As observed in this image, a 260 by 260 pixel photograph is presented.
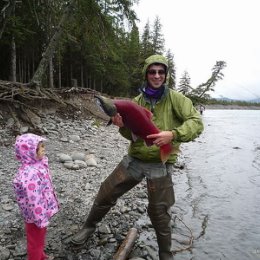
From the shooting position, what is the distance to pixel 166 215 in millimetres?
4480

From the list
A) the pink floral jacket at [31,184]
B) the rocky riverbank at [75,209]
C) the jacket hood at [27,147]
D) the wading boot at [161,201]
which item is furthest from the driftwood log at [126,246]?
the jacket hood at [27,147]

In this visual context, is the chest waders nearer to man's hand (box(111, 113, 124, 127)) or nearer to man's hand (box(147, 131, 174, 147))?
man's hand (box(147, 131, 174, 147))

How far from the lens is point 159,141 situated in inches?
153

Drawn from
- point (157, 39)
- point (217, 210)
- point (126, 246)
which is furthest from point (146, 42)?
point (126, 246)

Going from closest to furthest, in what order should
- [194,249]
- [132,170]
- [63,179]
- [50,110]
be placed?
[132,170] < [194,249] < [63,179] < [50,110]

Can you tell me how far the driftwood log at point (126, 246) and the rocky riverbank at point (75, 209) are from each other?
148 mm

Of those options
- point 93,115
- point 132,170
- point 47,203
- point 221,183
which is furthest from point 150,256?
point 93,115

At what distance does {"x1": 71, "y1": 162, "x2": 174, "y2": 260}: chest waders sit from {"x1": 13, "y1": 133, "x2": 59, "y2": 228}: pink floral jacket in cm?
97

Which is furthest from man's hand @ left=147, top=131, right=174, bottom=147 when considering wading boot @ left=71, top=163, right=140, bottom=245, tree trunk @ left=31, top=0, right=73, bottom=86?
tree trunk @ left=31, top=0, right=73, bottom=86

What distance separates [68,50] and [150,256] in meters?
34.7

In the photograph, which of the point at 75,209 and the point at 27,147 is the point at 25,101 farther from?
the point at 27,147

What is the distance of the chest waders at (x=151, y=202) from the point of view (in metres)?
4.40

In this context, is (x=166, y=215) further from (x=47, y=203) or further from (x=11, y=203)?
(x=11, y=203)

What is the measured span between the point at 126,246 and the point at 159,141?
2.14 metres
